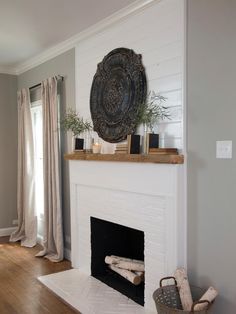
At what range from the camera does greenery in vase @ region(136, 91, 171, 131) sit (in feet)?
8.85

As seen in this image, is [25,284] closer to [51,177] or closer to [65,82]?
[51,177]

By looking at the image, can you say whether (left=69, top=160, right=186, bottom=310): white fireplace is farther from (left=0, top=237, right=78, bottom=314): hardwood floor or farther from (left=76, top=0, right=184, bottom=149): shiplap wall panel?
(left=0, top=237, right=78, bottom=314): hardwood floor

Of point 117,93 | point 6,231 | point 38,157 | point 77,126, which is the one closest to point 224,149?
point 117,93

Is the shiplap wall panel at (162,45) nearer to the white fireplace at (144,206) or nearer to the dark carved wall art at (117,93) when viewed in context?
the dark carved wall art at (117,93)

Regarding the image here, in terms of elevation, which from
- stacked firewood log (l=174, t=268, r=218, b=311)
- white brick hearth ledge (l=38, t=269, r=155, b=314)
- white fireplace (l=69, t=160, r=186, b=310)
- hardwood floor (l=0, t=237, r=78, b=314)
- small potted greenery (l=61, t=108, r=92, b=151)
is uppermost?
small potted greenery (l=61, t=108, r=92, b=151)

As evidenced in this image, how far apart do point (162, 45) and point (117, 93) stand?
66 centimetres

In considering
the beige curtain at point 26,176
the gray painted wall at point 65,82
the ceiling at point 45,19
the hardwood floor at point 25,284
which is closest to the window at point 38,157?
the beige curtain at point 26,176

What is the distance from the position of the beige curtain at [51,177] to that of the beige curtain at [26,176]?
0.62 metres

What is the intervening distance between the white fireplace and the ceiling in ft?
4.60

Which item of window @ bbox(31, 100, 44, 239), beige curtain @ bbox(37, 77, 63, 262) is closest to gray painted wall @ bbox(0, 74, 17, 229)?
window @ bbox(31, 100, 44, 239)

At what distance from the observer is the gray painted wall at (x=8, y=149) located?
5.21 meters

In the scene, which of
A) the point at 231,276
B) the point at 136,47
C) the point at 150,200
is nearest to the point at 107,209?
the point at 150,200

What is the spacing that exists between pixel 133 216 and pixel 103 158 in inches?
23.9

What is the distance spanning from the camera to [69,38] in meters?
3.81
